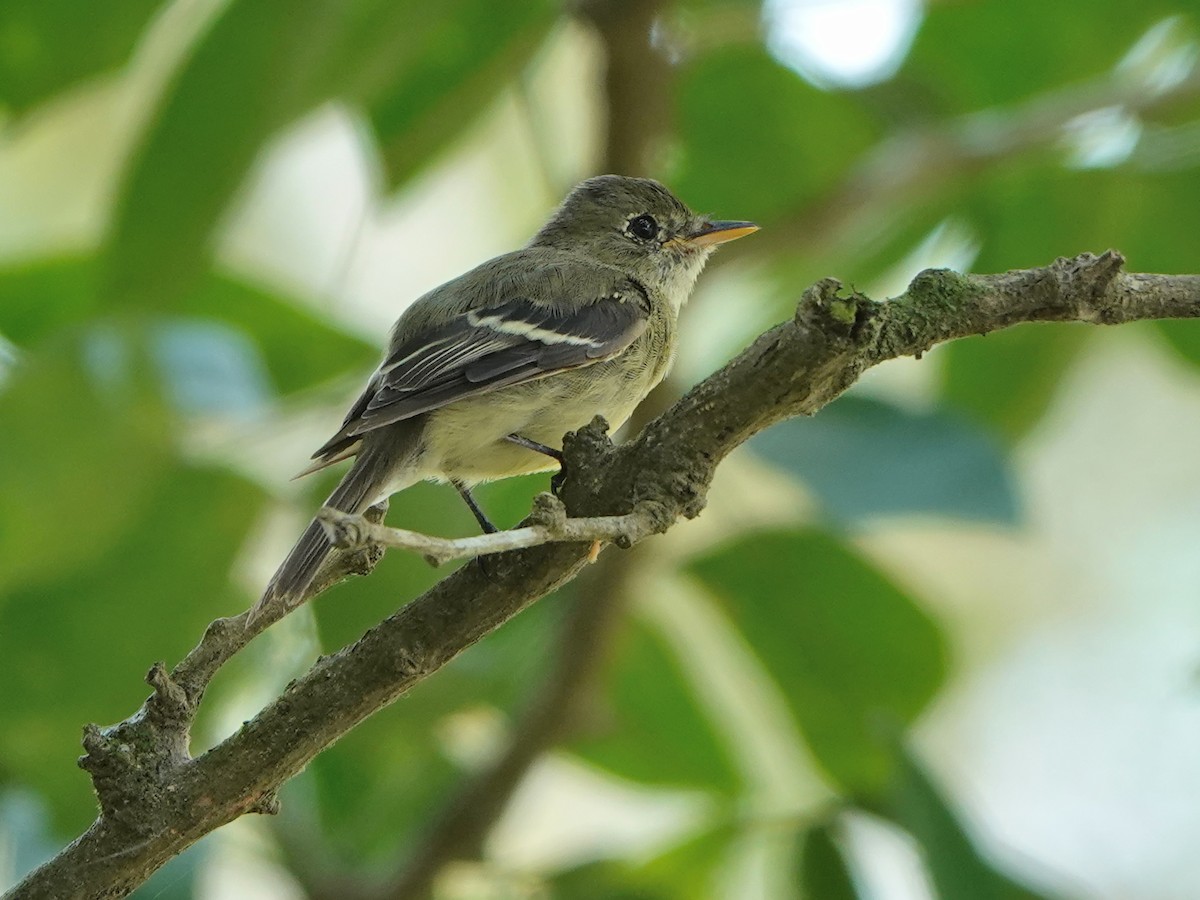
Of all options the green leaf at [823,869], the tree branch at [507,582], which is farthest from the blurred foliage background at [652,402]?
the tree branch at [507,582]

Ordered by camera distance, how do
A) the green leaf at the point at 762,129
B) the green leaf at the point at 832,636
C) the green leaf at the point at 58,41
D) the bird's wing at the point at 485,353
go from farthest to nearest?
the green leaf at the point at 762,129 → the green leaf at the point at 832,636 → the green leaf at the point at 58,41 → the bird's wing at the point at 485,353

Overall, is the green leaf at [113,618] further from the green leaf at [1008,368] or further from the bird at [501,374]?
the green leaf at [1008,368]

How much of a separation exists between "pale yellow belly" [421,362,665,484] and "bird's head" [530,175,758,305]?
26.1 inches

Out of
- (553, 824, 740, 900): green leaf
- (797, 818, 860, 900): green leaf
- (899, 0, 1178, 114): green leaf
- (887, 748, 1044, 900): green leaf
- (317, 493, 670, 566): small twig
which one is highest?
(899, 0, 1178, 114): green leaf

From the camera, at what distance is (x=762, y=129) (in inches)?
149

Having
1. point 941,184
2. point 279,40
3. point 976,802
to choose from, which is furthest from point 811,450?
point 976,802

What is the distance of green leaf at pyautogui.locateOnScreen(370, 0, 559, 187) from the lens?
309cm

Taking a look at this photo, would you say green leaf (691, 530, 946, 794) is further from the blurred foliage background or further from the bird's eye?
the bird's eye

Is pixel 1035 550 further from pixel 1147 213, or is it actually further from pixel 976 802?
pixel 1147 213

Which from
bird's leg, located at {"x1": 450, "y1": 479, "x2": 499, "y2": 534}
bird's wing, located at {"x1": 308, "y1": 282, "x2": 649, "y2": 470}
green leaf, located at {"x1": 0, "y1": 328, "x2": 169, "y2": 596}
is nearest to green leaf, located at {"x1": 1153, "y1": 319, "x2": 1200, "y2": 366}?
bird's wing, located at {"x1": 308, "y1": 282, "x2": 649, "y2": 470}

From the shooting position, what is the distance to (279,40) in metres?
2.64

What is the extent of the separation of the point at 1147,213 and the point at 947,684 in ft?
3.93

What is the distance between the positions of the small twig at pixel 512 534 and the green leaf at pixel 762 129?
85.2 inches

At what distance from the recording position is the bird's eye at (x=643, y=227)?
13.1ft
